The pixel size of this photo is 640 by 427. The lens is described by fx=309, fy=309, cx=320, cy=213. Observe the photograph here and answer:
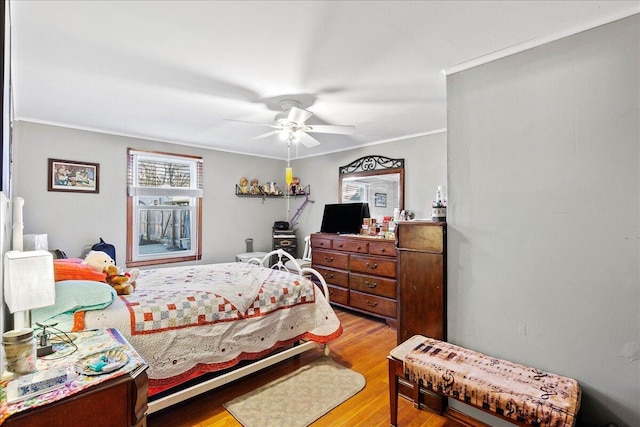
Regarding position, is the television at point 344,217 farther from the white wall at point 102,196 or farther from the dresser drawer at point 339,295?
the white wall at point 102,196

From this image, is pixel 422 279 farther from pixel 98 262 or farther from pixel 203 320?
pixel 98 262

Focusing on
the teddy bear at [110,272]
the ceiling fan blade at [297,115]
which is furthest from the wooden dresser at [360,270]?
the teddy bear at [110,272]

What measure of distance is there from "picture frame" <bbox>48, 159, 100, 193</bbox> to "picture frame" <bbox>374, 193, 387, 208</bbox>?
143 inches

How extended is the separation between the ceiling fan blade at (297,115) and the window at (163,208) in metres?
2.56

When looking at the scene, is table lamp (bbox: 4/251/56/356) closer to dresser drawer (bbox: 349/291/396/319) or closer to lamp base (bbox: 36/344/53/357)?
lamp base (bbox: 36/344/53/357)

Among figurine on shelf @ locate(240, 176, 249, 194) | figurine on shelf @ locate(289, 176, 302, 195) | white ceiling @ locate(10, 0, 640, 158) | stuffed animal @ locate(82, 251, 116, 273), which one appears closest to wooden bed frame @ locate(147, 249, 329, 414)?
stuffed animal @ locate(82, 251, 116, 273)

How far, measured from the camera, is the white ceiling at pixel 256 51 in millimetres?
1562

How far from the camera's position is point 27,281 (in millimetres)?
1292

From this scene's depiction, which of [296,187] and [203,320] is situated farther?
[296,187]

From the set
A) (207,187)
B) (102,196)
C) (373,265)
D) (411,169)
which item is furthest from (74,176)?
(411,169)

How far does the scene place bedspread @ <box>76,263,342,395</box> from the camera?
191 centimetres

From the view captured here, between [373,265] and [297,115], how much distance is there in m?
2.08

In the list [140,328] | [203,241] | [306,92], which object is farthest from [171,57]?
[203,241]

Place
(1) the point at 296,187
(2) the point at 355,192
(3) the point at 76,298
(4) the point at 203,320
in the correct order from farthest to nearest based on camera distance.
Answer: (1) the point at 296,187, (2) the point at 355,192, (4) the point at 203,320, (3) the point at 76,298
